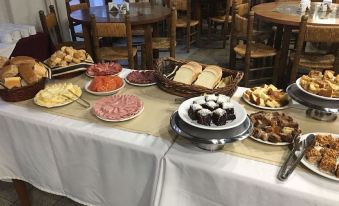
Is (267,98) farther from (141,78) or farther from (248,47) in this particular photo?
(248,47)

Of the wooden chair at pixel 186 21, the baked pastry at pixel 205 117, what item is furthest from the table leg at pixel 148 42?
the baked pastry at pixel 205 117

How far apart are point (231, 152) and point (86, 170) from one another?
0.53 meters

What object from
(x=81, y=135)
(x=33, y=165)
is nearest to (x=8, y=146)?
(x=33, y=165)

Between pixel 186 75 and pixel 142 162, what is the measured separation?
16.7 inches

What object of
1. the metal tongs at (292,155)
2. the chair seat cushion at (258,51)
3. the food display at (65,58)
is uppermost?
the food display at (65,58)

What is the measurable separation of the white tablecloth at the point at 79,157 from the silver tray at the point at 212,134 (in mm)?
77

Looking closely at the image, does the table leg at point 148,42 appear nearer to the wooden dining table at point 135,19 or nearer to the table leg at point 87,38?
the wooden dining table at point 135,19

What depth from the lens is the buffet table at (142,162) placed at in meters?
0.78

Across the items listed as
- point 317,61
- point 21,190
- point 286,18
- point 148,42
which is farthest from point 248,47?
point 21,190

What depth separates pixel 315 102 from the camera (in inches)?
37.7

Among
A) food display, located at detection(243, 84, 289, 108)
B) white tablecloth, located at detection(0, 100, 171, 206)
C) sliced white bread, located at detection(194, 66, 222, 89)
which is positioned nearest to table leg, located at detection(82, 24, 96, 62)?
white tablecloth, located at detection(0, 100, 171, 206)

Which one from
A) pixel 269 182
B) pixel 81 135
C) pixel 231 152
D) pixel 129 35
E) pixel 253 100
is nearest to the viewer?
pixel 269 182

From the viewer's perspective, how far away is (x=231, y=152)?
A: 859mm

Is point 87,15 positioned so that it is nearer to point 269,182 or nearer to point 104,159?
point 104,159
